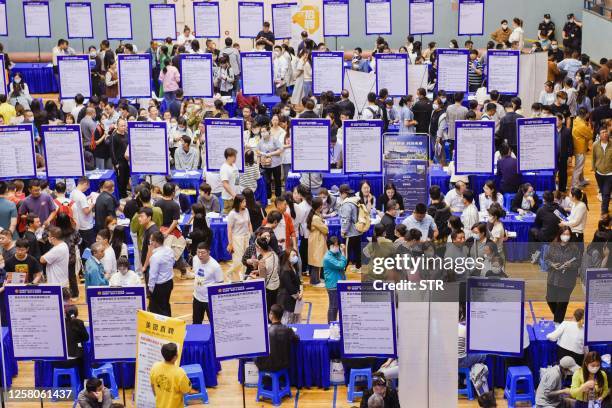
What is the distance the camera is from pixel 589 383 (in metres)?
11.9

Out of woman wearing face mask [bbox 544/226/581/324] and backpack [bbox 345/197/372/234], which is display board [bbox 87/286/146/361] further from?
woman wearing face mask [bbox 544/226/581/324]

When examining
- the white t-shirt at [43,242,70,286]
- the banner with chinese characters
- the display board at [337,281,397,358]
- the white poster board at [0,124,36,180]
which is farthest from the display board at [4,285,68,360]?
the white poster board at [0,124,36,180]

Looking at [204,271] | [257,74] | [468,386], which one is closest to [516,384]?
[468,386]

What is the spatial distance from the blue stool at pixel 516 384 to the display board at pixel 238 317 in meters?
2.88

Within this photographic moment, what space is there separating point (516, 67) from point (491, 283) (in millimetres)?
10309

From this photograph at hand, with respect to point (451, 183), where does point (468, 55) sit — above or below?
above

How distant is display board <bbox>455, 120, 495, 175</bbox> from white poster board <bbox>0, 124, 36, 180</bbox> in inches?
264

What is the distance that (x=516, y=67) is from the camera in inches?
856

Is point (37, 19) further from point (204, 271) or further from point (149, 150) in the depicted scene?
point (204, 271)

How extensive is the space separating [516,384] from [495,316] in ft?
3.68

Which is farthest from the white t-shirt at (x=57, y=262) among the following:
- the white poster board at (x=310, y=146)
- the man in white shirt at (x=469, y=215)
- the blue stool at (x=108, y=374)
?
the man in white shirt at (x=469, y=215)

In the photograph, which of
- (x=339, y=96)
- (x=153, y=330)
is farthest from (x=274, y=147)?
(x=153, y=330)

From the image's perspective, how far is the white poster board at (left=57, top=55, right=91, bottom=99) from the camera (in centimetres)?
2228

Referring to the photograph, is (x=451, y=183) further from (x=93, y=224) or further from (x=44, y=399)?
(x=44, y=399)
